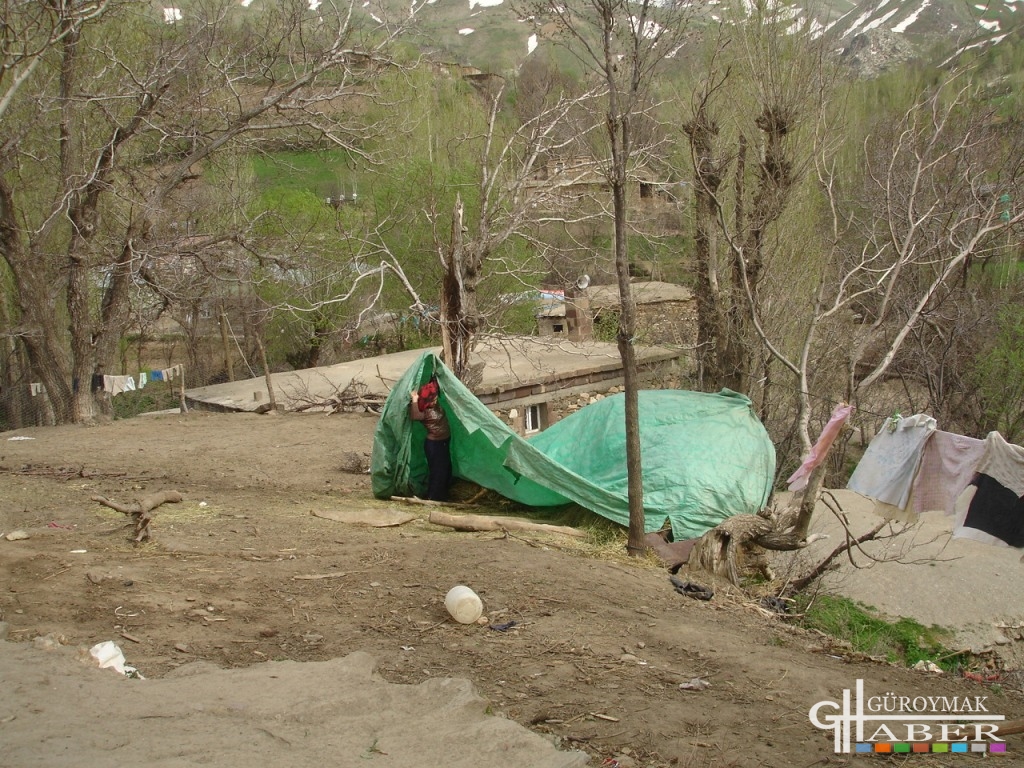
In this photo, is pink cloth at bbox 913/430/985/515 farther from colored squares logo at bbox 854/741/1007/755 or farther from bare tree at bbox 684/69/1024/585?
colored squares logo at bbox 854/741/1007/755

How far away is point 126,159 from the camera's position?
51.0 feet

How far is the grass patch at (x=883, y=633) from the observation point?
9.55 metres

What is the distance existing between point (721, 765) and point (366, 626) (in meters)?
2.39

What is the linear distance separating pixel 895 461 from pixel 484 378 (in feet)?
37.8

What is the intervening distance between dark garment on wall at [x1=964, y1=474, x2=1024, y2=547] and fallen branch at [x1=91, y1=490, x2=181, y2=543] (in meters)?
5.98

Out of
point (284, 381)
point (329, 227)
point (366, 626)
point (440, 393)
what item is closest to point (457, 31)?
point (329, 227)

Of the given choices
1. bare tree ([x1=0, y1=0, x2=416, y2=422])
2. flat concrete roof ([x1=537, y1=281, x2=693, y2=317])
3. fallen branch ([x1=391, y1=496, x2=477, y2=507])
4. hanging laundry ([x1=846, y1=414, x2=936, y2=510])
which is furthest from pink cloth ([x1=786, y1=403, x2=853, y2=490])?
flat concrete roof ([x1=537, y1=281, x2=693, y2=317])

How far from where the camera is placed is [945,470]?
657cm

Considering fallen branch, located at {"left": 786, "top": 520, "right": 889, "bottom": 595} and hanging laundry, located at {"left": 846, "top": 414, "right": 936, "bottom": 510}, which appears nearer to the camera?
hanging laundry, located at {"left": 846, "top": 414, "right": 936, "bottom": 510}

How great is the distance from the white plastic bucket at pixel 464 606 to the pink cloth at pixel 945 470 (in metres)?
3.38

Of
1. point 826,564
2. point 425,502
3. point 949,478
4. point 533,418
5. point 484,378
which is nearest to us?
point 949,478

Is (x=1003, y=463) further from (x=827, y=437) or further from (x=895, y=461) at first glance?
(x=827, y=437)

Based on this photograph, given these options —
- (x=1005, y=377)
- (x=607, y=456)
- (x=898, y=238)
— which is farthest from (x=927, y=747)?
(x=1005, y=377)

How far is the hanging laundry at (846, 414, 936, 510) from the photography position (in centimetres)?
675
